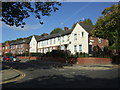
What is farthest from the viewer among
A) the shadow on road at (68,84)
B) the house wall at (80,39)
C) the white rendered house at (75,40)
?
the white rendered house at (75,40)

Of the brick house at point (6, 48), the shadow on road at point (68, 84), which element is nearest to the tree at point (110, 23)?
the shadow on road at point (68, 84)

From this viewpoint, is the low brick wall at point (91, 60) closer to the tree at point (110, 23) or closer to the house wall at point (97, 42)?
the tree at point (110, 23)

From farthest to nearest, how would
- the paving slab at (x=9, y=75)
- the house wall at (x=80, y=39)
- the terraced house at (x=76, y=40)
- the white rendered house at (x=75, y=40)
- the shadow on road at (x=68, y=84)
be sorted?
the white rendered house at (x=75, y=40) < the terraced house at (x=76, y=40) < the house wall at (x=80, y=39) < the paving slab at (x=9, y=75) < the shadow on road at (x=68, y=84)

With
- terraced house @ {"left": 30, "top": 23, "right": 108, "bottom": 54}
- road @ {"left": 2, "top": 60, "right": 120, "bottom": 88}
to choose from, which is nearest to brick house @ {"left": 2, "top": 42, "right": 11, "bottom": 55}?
terraced house @ {"left": 30, "top": 23, "right": 108, "bottom": 54}

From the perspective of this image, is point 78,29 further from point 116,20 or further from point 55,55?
point 116,20

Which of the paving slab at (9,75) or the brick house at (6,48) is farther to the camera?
the brick house at (6,48)

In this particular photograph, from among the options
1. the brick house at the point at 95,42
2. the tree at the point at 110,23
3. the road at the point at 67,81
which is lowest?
the road at the point at 67,81

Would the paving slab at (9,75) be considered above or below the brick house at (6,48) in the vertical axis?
below

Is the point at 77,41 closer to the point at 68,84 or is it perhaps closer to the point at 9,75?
the point at 9,75

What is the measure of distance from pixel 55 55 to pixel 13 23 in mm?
19602

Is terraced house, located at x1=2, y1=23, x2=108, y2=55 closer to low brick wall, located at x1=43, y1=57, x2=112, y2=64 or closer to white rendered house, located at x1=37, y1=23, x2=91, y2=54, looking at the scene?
white rendered house, located at x1=37, y1=23, x2=91, y2=54

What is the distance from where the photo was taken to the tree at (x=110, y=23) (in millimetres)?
19556

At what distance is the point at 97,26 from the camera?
2367cm

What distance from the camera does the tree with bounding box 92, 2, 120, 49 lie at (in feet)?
64.2
